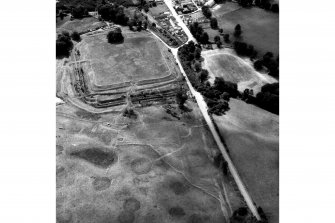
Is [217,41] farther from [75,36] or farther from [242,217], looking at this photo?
[242,217]

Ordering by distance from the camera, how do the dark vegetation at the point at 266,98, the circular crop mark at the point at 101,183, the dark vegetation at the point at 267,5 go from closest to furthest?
the circular crop mark at the point at 101,183, the dark vegetation at the point at 266,98, the dark vegetation at the point at 267,5

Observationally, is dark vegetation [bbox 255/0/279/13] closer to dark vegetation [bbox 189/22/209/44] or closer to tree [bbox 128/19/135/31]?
dark vegetation [bbox 189/22/209/44]

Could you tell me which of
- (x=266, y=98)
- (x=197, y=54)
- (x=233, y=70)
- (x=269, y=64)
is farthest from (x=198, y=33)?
(x=266, y=98)

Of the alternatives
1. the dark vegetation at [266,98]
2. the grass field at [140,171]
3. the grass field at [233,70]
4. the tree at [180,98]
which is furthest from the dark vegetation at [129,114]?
the dark vegetation at [266,98]

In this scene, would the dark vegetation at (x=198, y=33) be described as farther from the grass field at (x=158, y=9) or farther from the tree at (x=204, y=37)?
the grass field at (x=158, y=9)

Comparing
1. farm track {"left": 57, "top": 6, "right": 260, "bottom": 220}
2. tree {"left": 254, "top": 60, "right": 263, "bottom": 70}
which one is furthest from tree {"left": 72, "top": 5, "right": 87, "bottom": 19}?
tree {"left": 254, "top": 60, "right": 263, "bottom": 70}

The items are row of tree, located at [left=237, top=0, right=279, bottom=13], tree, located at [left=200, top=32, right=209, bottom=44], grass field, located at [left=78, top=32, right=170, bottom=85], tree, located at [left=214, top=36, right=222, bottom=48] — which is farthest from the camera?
row of tree, located at [left=237, top=0, right=279, bottom=13]

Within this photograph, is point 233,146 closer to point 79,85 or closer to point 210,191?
point 210,191
